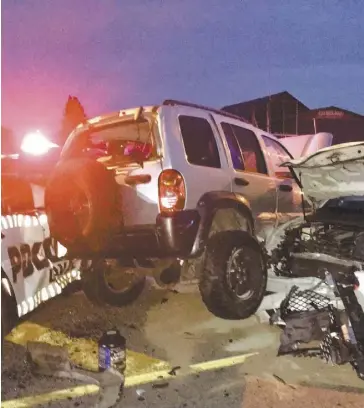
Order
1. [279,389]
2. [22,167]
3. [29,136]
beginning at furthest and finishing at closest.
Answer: [29,136], [22,167], [279,389]

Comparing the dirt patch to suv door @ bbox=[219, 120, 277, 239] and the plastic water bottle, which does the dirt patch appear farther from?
suv door @ bbox=[219, 120, 277, 239]

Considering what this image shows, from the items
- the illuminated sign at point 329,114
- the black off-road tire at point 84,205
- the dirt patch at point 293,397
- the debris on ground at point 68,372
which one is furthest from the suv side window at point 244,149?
the illuminated sign at point 329,114

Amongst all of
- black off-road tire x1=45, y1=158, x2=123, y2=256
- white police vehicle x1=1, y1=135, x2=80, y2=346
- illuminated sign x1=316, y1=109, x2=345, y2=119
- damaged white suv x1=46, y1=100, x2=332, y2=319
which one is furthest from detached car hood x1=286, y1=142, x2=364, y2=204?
illuminated sign x1=316, y1=109, x2=345, y2=119

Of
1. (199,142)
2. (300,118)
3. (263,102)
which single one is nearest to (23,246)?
(199,142)

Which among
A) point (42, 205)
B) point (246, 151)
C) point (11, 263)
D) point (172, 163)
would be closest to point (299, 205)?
point (246, 151)

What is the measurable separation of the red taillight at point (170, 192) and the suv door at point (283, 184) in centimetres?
193

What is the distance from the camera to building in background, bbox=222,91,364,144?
64.8ft

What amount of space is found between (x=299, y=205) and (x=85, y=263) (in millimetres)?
3139

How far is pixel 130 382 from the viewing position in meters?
4.24

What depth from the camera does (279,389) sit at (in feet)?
13.2

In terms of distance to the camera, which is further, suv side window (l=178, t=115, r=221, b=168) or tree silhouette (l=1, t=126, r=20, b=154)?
tree silhouette (l=1, t=126, r=20, b=154)

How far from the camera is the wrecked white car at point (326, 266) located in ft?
14.0

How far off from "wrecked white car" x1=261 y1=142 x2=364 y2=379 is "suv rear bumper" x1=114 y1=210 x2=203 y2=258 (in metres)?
0.91

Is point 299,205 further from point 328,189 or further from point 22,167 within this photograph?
point 22,167
